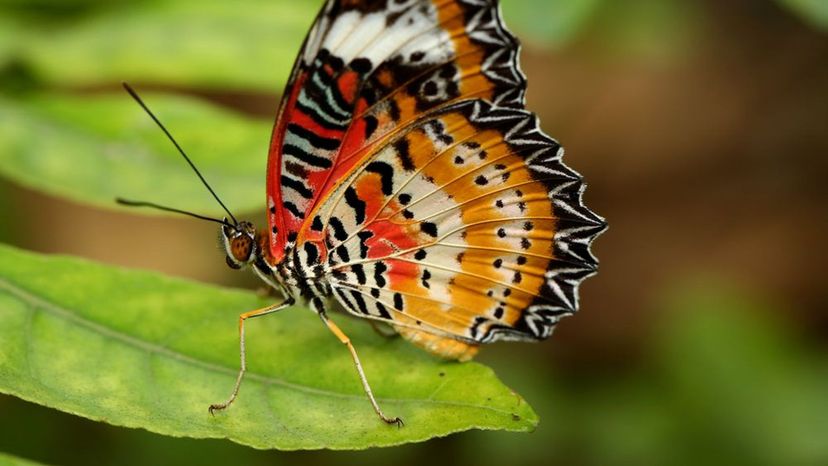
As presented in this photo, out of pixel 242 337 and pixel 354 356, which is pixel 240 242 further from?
pixel 354 356

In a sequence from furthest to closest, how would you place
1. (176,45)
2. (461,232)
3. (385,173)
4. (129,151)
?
1. (176,45)
2. (129,151)
3. (461,232)
4. (385,173)

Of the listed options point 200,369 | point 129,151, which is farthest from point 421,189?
point 129,151

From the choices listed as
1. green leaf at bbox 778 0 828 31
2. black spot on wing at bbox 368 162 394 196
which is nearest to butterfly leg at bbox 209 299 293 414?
black spot on wing at bbox 368 162 394 196

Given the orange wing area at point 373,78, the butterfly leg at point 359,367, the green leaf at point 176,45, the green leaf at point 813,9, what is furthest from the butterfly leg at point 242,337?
the green leaf at point 813,9

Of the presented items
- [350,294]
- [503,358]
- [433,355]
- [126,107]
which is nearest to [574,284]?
[433,355]

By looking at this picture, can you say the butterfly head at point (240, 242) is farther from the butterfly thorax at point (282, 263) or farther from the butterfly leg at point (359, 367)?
the butterfly leg at point (359, 367)

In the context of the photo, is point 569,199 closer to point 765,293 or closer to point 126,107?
point 126,107

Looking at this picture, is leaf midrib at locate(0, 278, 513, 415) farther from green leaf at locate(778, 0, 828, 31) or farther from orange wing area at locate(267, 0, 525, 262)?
green leaf at locate(778, 0, 828, 31)
